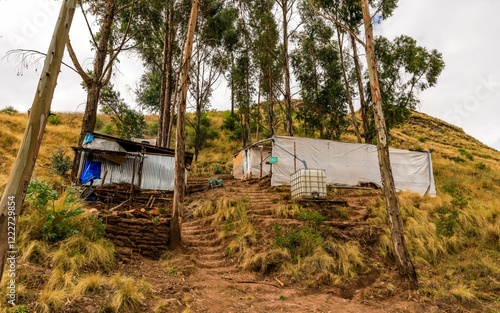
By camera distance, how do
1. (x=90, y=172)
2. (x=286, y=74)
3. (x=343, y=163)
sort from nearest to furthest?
(x=90, y=172) < (x=343, y=163) < (x=286, y=74)

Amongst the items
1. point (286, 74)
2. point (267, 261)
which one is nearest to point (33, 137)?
point (267, 261)

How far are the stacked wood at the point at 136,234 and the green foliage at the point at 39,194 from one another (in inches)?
43.7

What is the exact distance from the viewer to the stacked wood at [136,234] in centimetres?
657

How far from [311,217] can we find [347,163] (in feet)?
20.5

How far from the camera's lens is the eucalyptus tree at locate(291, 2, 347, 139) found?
19938 mm

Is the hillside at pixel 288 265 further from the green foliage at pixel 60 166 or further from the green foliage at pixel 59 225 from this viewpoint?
the green foliage at pixel 60 166

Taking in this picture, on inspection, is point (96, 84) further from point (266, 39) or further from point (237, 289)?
point (266, 39)

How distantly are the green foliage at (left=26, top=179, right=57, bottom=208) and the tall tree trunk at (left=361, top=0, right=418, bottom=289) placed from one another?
675 centimetres

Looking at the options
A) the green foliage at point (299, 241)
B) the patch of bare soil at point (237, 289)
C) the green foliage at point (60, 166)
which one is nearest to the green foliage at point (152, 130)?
the green foliage at point (60, 166)

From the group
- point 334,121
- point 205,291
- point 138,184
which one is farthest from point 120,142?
point 334,121

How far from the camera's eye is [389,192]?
6.50 meters

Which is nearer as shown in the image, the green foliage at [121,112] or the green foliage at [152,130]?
the green foliage at [121,112]

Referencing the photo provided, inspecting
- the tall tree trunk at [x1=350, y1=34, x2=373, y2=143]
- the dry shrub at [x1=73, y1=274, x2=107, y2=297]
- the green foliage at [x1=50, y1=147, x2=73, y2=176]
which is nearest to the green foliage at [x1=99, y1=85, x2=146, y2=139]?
the green foliage at [x1=50, y1=147, x2=73, y2=176]

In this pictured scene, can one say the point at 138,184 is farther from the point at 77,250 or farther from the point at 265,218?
the point at 77,250
